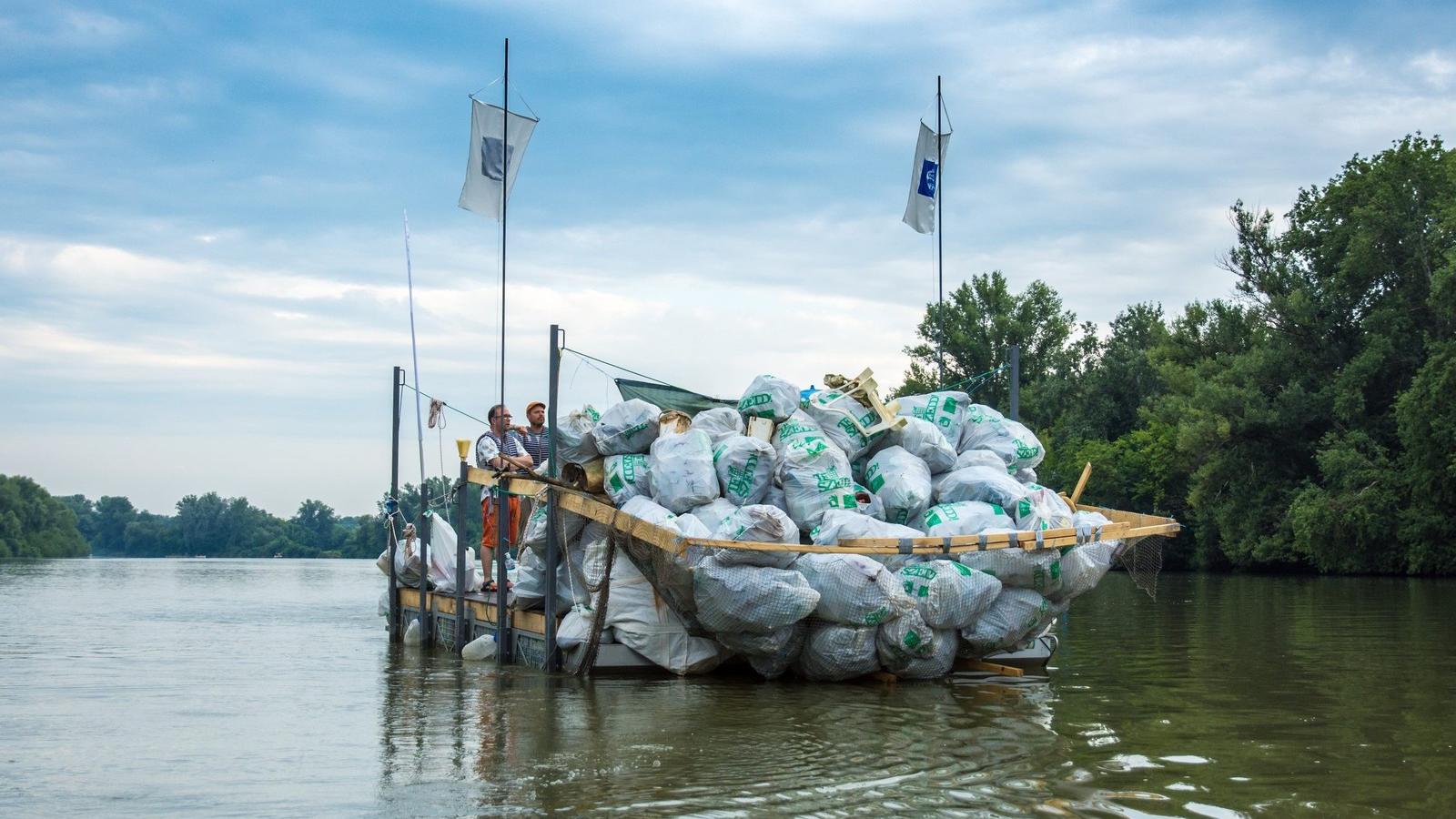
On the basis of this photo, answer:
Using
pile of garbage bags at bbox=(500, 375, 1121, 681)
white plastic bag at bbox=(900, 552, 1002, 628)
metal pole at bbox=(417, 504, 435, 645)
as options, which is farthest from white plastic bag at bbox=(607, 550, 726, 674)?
metal pole at bbox=(417, 504, 435, 645)

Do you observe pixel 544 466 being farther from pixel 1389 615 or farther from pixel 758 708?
pixel 1389 615

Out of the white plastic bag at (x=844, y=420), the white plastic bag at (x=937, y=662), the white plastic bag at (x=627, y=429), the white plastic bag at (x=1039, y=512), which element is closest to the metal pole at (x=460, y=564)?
the white plastic bag at (x=627, y=429)

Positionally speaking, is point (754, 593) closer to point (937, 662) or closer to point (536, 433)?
point (937, 662)

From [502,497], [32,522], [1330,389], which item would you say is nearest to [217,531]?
[32,522]

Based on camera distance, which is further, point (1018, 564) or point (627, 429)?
point (627, 429)

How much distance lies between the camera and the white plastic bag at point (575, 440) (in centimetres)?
1120

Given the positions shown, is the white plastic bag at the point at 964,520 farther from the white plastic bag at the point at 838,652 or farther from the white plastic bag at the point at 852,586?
the white plastic bag at the point at 838,652

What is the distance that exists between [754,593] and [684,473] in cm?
124

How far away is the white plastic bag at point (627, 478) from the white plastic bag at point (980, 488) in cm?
228

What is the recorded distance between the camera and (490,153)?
15469 mm

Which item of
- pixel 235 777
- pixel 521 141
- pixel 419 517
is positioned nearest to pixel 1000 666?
pixel 235 777

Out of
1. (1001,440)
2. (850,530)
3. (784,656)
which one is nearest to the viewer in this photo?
(850,530)

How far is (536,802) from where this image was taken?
6.04 meters

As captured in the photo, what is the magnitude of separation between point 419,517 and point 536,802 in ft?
31.3
